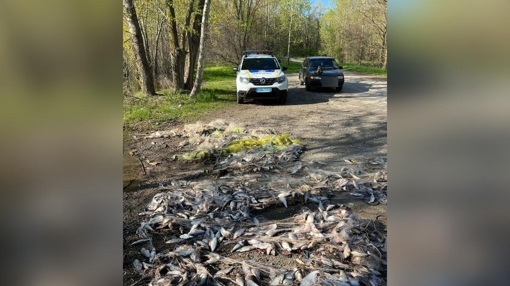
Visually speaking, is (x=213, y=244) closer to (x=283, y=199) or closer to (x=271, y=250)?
(x=271, y=250)

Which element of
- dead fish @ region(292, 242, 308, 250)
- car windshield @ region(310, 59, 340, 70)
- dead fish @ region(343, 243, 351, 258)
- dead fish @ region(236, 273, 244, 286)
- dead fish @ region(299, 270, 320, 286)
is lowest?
dead fish @ region(236, 273, 244, 286)

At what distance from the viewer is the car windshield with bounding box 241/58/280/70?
1573cm

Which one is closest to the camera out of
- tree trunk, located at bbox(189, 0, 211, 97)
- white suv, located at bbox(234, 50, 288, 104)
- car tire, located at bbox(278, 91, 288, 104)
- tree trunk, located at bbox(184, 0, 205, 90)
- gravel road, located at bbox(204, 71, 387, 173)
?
gravel road, located at bbox(204, 71, 387, 173)

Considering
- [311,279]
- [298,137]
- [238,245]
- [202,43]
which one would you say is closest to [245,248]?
[238,245]

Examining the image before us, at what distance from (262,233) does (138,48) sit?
42.9 feet

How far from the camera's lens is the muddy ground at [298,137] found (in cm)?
536

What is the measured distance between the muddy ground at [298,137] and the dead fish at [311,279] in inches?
15.3

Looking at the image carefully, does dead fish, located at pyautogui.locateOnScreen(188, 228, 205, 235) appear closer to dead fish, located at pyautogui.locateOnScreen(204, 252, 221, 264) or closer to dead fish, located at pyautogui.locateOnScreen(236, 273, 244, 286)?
dead fish, located at pyautogui.locateOnScreen(204, 252, 221, 264)

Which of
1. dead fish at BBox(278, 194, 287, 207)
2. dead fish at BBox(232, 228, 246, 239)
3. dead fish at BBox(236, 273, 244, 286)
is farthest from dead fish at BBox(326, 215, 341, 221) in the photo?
dead fish at BBox(236, 273, 244, 286)

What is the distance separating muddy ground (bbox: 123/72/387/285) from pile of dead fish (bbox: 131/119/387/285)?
0.35ft

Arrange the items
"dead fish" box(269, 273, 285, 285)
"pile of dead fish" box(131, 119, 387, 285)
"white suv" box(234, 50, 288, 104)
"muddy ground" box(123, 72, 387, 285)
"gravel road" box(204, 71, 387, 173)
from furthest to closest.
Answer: "white suv" box(234, 50, 288, 104) < "gravel road" box(204, 71, 387, 173) < "muddy ground" box(123, 72, 387, 285) < "pile of dead fish" box(131, 119, 387, 285) < "dead fish" box(269, 273, 285, 285)
